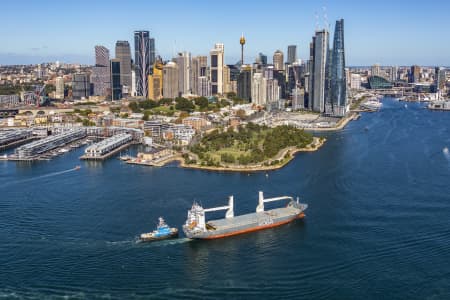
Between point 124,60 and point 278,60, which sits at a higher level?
point 278,60

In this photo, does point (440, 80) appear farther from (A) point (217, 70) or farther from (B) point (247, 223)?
(B) point (247, 223)

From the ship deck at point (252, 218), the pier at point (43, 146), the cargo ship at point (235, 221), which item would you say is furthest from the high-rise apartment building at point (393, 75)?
the ship deck at point (252, 218)

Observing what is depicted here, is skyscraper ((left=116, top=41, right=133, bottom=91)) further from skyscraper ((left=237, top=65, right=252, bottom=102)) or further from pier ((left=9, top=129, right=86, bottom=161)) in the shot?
pier ((left=9, top=129, right=86, bottom=161))

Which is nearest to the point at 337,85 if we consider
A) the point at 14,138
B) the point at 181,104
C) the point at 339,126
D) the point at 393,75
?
the point at 339,126

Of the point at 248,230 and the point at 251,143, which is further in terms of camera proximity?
the point at 251,143

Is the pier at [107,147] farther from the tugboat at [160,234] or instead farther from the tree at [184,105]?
the tree at [184,105]

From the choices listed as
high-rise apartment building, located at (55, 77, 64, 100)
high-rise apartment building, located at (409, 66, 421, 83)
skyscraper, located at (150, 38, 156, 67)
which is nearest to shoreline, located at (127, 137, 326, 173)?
high-rise apartment building, located at (55, 77, 64, 100)
